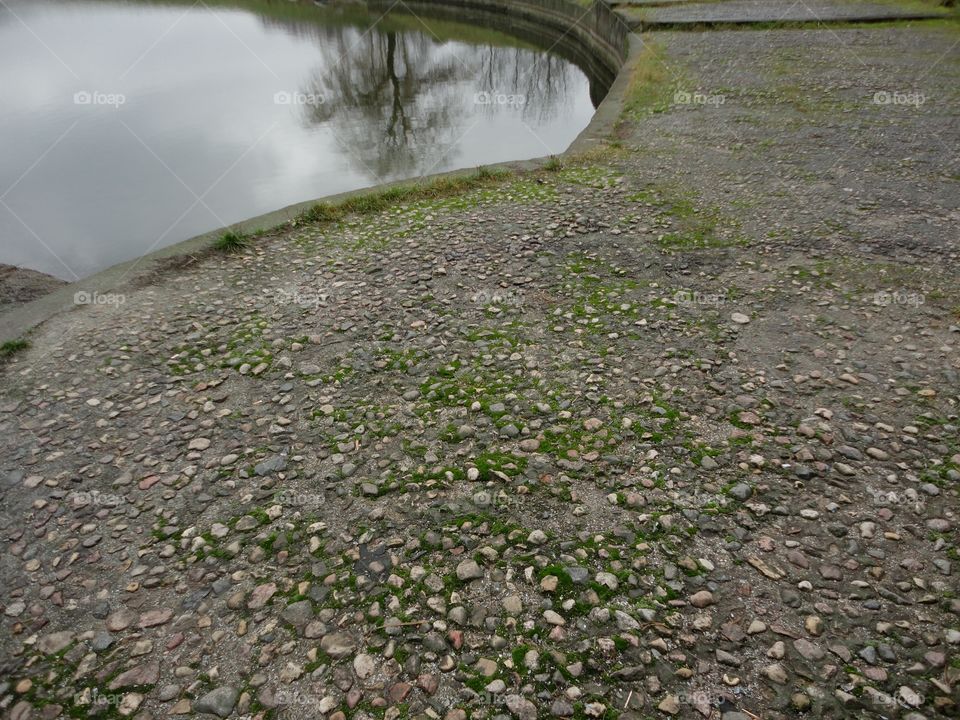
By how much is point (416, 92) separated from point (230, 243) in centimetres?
1532

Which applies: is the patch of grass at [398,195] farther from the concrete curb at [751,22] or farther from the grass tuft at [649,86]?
the concrete curb at [751,22]

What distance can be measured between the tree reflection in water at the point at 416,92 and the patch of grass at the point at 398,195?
3976mm

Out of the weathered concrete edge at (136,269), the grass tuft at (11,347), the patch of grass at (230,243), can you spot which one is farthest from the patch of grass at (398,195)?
the grass tuft at (11,347)

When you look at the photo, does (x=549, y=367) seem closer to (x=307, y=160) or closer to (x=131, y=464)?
(x=131, y=464)

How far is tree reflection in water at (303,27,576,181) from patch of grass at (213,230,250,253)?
6.12m

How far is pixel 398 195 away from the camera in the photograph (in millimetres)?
Result: 11477

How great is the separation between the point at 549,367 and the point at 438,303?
2.03m

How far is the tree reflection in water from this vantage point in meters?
17.5

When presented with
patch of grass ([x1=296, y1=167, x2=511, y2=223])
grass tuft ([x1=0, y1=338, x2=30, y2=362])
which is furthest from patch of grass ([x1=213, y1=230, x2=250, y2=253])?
grass tuft ([x1=0, y1=338, x2=30, y2=362])

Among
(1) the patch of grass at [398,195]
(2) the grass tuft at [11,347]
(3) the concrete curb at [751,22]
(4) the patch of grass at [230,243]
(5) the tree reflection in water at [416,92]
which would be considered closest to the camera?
(2) the grass tuft at [11,347]

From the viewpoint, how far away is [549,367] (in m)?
6.77

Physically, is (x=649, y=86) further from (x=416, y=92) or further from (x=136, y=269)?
(x=136, y=269)

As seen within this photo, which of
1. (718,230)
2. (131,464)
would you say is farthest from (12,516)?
(718,230)

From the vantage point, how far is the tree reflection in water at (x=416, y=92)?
57.5 feet
